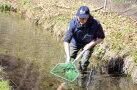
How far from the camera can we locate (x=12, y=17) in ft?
51.6

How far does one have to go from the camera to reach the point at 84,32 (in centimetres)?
741

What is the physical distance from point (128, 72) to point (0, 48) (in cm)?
424

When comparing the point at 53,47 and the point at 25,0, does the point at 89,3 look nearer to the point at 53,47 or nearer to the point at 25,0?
the point at 25,0

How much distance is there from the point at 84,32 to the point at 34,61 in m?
2.30

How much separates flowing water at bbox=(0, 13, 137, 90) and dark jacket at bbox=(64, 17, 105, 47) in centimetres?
114

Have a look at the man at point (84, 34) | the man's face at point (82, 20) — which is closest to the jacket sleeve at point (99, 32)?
the man at point (84, 34)

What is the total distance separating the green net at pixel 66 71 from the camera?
7402mm

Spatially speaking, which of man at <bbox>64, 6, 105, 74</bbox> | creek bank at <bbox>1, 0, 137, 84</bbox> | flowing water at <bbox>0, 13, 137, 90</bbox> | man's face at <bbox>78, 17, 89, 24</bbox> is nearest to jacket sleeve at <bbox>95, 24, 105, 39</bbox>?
man at <bbox>64, 6, 105, 74</bbox>

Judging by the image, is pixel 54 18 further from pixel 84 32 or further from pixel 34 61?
pixel 84 32

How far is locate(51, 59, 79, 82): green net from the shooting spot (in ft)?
24.3

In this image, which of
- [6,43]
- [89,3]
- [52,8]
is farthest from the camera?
[89,3]

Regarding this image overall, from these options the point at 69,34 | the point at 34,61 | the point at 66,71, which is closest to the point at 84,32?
the point at 69,34

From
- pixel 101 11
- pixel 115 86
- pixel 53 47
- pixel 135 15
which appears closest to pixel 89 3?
pixel 101 11

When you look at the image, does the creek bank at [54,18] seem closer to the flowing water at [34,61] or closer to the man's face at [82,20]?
the flowing water at [34,61]
